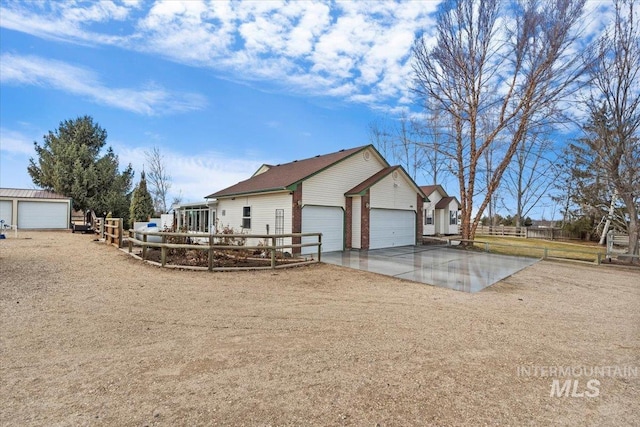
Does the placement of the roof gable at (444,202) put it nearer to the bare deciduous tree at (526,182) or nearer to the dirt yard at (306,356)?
the bare deciduous tree at (526,182)

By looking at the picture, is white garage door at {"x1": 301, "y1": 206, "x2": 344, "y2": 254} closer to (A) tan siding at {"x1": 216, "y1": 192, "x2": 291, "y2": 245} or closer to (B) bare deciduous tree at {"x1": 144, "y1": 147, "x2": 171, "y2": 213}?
(A) tan siding at {"x1": 216, "y1": 192, "x2": 291, "y2": 245}

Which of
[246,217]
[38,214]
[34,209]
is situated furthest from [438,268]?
[34,209]

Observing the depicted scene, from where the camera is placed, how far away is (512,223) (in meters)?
41.9

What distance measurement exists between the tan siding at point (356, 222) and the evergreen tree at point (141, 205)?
20.9 metres

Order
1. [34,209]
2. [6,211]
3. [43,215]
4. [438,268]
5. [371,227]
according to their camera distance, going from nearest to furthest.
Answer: [438,268] < [371,227] < [6,211] < [34,209] < [43,215]

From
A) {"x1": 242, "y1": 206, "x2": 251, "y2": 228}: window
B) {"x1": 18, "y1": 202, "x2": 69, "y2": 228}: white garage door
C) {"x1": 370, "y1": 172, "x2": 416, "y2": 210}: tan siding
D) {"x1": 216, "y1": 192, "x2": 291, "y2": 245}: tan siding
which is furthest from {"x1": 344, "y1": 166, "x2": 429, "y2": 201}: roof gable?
{"x1": 18, "y1": 202, "x2": 69, "y2": 228}: white garage door

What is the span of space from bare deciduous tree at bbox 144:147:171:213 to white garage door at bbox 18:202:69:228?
10.0 meters

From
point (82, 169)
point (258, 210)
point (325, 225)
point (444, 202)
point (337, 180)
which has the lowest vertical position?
point (325, 225)

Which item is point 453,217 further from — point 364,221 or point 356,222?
point 356,222

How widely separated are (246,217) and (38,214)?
22.5m

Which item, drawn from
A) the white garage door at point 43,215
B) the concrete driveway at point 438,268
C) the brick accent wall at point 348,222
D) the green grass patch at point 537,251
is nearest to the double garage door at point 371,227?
the brick accent wall at point 348,222

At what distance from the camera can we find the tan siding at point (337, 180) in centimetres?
1422

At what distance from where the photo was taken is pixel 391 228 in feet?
57.1

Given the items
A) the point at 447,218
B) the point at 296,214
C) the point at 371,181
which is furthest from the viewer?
the point at 447,218
